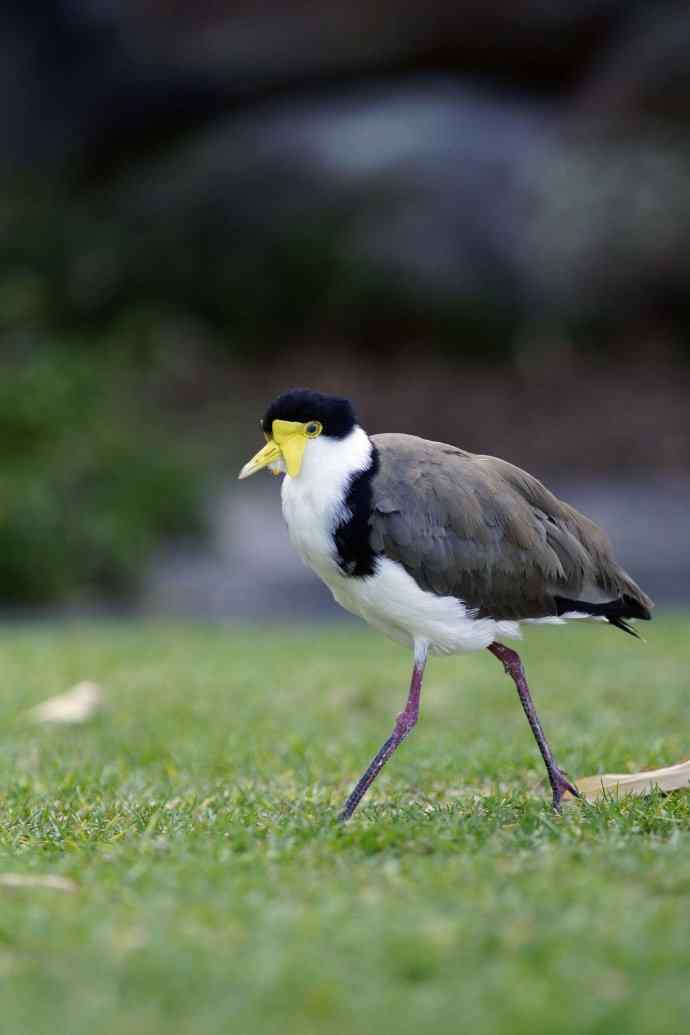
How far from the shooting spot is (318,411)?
137 inches

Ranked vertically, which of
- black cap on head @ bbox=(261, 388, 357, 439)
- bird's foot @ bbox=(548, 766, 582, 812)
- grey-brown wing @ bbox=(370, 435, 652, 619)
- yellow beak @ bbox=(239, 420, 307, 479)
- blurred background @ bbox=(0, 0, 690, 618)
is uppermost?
blurred background @ bbox=(0, 0, 690, 618)

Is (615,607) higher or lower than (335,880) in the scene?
higher

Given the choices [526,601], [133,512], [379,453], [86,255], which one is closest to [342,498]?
[379,453]

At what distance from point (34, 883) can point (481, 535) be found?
1.38 metres

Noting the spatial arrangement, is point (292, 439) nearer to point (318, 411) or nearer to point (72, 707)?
point (318, 411)

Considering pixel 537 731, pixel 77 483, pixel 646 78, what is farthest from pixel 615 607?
pixel 646 78

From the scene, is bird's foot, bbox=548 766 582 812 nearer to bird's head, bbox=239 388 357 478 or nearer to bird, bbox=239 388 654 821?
bird, bbox=239 388 654 821

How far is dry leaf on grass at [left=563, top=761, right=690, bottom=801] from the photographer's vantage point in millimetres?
3664

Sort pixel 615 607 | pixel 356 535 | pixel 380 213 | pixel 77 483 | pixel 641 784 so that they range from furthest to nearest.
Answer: pixel 380 213 → pixel 77 483 → pixel 615 607 → pixel 641 784 → pixel 356 535

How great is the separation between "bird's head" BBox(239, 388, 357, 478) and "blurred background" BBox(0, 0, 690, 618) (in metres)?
9.31

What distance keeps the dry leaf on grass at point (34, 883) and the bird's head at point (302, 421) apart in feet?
3.62

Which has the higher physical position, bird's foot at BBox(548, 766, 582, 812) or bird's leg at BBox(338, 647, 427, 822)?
bird's leg at BBox(338, 647, 427, 822)

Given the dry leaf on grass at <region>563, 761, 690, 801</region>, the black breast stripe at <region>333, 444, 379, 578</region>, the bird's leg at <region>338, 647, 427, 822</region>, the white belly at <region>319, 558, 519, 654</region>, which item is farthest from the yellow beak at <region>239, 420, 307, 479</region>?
the dry leaf on grass at <region>563, 761, 690, 801</region>

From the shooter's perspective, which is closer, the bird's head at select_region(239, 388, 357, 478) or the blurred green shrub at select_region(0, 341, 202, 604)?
the bird's head at select_region(239, 388, 357, 478)
